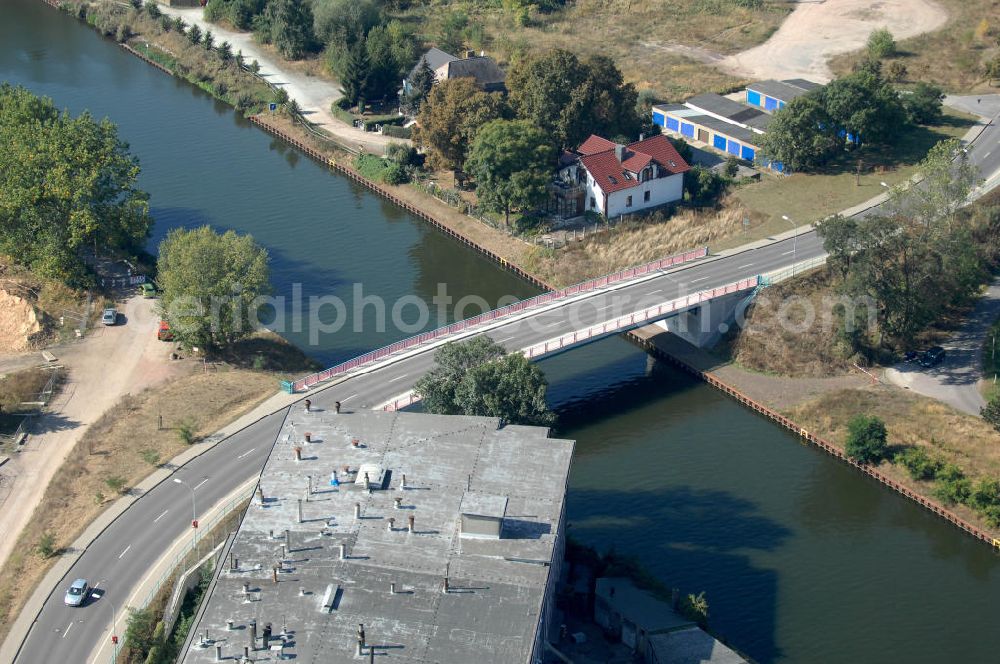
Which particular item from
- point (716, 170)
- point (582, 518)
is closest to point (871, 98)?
point (716, 170)

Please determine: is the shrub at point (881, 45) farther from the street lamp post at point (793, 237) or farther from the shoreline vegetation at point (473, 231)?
the shoreline vegetation at point (473, 231)

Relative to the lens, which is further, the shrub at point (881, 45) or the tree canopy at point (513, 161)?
the shrub at point (881, 45)

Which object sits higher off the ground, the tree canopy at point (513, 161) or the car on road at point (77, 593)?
the tree canopy at point (513, 161)

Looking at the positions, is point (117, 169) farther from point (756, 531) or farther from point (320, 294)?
point (756, 531)

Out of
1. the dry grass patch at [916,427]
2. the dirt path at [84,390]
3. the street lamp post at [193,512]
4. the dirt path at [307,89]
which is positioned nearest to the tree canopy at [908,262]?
the dry grass patch at [916,427]

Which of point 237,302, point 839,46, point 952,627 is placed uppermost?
point 839,46

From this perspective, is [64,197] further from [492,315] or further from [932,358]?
[932,358]
